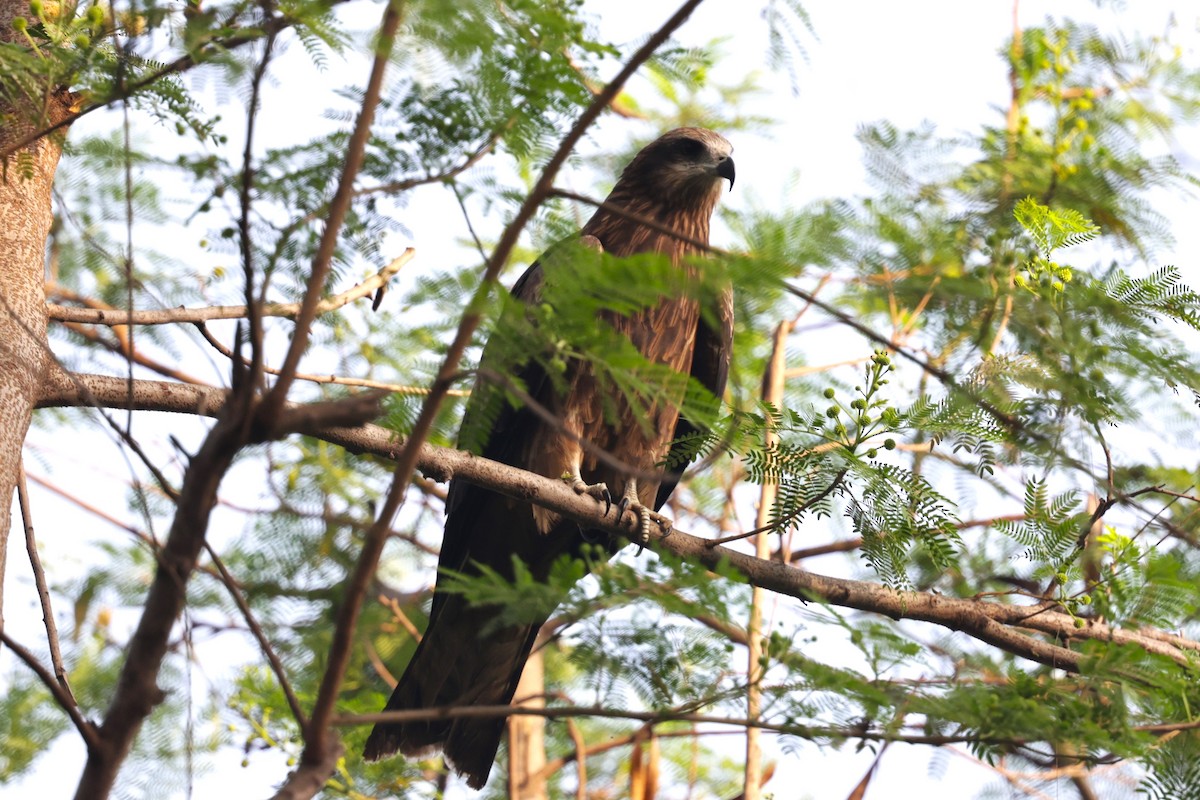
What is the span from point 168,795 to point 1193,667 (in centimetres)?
479

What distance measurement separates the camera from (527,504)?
191 inches

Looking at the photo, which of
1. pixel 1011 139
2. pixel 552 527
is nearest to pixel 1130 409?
pixel 552 527

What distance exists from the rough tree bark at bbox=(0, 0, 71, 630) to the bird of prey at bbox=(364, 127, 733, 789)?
5.36ft

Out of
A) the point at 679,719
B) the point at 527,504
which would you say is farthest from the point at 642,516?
the point at 679,719

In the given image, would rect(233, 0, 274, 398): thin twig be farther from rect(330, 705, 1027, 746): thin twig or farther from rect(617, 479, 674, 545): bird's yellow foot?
rect(617, 479, 674, 545): bird's yellow foot

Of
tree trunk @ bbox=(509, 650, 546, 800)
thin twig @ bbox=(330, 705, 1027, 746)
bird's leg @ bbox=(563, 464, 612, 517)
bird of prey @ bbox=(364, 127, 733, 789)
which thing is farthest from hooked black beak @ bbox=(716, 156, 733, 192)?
thin twig @ bbox=(330, 705, 1027, 746)

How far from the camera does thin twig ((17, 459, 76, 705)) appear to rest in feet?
8.02

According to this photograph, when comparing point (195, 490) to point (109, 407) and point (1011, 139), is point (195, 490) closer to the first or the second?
point (109, 407)

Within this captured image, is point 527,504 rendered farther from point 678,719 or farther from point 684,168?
point 678,719

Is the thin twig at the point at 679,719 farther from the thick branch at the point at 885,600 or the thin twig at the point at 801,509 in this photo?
the thick branch at the point at 885,600

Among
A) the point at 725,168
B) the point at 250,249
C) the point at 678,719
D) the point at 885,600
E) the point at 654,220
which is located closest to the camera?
the point at 250,249

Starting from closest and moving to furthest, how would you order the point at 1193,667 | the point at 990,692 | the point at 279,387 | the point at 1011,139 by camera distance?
1. the point at 279,387
2. the point at 990,692
3. the point at 1193,667
4. the point at 1011,139

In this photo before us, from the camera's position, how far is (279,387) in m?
1.79

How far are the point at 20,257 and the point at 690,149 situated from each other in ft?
11.0
